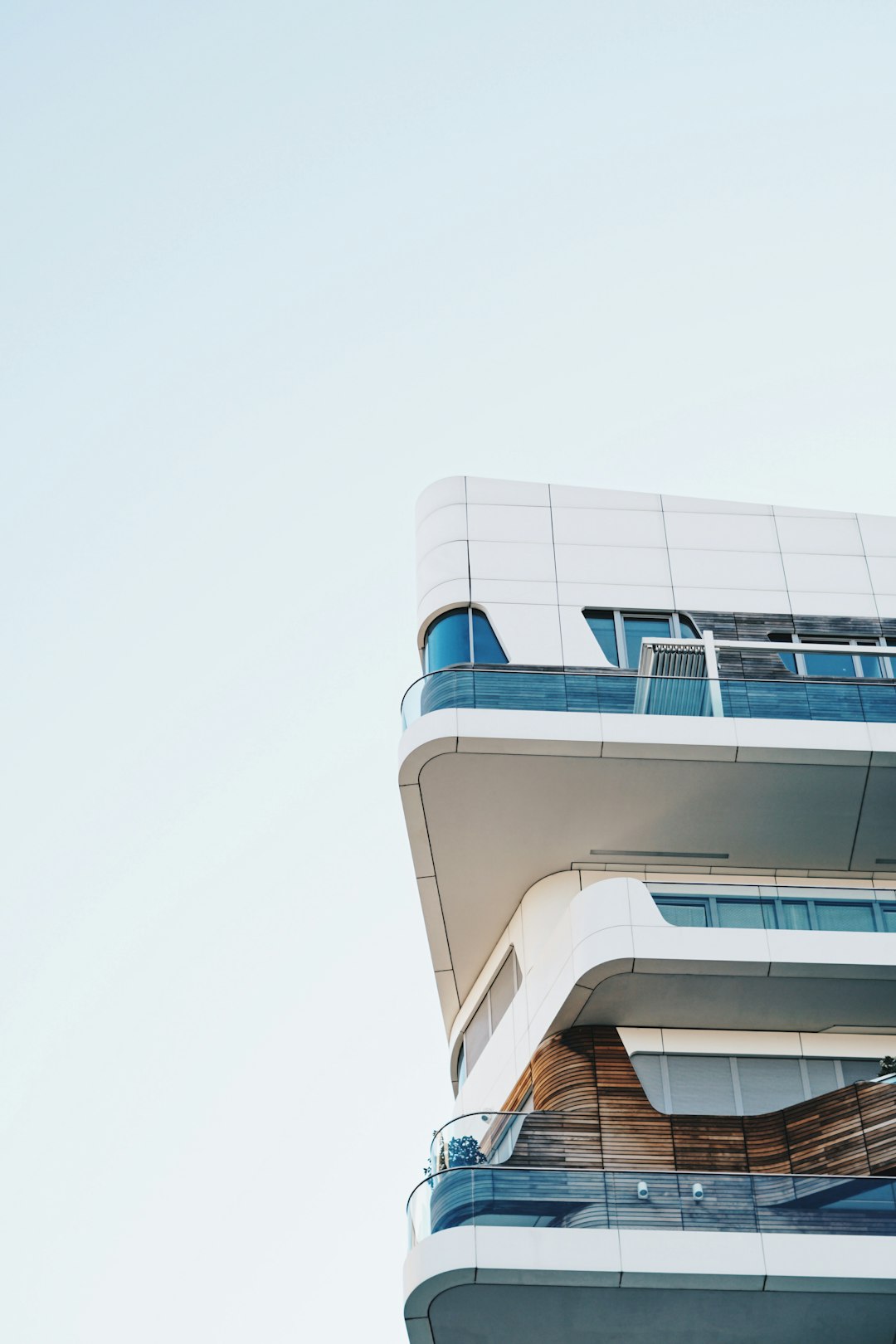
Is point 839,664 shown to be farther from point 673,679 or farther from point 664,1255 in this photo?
point 664,1255

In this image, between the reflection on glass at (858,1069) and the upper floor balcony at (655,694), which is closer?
the reflection on glass at (858,1069)

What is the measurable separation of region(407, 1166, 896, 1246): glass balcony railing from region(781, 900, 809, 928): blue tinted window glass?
143 inches

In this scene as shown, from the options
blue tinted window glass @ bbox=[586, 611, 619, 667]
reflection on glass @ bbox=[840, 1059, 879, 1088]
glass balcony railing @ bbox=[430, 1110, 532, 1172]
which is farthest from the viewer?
blue tinted window glass @ bbox=[586, 611, 619, 667]

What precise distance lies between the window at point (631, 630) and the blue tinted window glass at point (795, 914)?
473 centimetres

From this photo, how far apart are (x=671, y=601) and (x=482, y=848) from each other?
16.5ft

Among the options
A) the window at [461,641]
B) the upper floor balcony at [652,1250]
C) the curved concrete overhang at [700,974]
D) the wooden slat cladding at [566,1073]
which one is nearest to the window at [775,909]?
the curved concrete overhang at [700,974]

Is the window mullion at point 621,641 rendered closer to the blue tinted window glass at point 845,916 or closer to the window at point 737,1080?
the blue tinted window glass at point 845,916

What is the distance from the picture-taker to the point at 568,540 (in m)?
24.0

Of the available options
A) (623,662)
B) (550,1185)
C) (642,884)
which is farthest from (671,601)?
(550,1185)

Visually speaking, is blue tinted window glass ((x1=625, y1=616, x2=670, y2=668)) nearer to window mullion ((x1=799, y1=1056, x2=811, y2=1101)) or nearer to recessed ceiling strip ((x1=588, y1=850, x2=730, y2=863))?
recessed ceiling strip ((x1=588, y1=850, x2=730, y2=863))

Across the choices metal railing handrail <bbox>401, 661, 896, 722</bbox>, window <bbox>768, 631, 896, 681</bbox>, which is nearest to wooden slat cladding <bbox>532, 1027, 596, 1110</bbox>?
metal railing handrail <bbox>401, 661, 896, 722</bbox>

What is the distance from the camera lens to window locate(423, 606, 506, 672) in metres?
22.6

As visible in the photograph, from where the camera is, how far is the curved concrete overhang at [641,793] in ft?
66.4

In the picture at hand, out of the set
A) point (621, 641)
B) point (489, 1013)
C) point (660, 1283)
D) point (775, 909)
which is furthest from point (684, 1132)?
point (621, 641)
